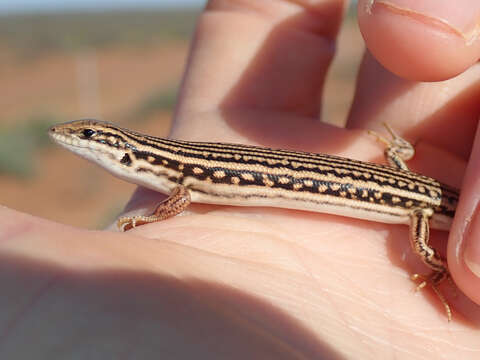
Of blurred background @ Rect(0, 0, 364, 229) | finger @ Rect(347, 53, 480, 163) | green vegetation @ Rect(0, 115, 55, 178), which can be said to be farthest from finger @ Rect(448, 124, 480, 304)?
green vegetation @ Rect(0, 115, 55, 178)

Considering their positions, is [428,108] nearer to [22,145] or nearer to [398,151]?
[398,151]

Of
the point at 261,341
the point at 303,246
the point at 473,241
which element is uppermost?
the point at 261,341

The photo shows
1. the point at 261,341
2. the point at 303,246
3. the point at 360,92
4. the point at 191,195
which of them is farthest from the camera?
the point at 360,92

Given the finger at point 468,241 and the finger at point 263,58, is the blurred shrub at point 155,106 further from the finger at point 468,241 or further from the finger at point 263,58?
the finger at point 468,241

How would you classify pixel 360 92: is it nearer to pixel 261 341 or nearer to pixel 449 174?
pixel 449 174

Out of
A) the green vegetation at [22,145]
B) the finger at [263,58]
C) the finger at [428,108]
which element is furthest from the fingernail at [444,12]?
the green vegetation at [22,145]

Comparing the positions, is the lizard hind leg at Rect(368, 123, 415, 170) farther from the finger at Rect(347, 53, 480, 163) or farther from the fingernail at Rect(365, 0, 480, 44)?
the fingernail at Rect(365, 0, 480, 44)

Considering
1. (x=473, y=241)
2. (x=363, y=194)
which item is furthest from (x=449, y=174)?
(x=473, y=241)
